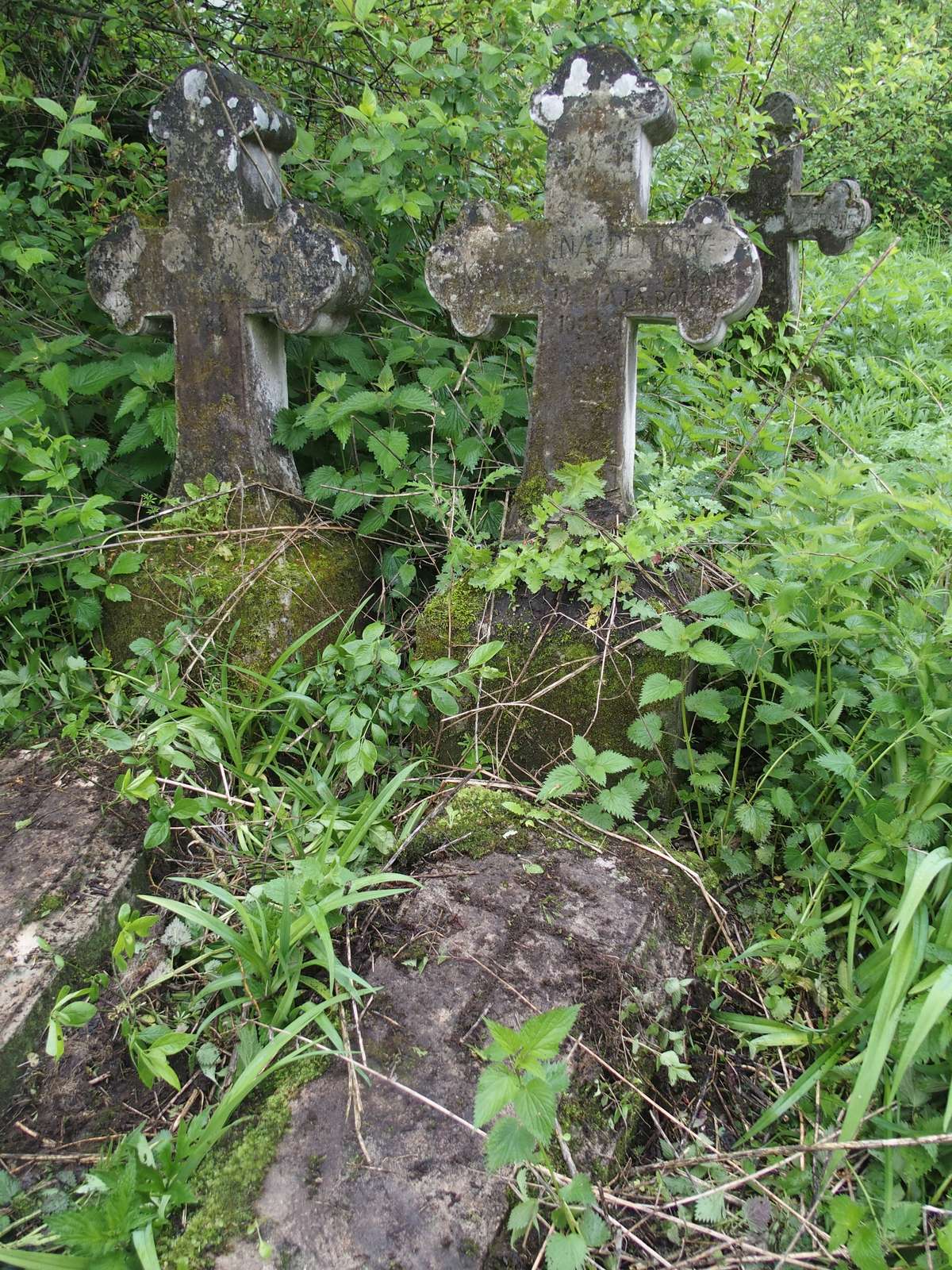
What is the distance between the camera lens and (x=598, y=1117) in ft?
5.02

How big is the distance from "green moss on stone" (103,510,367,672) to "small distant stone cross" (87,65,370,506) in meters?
0.24

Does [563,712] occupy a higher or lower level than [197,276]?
lower

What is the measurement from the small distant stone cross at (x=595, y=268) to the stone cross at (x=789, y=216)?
82.2 inches

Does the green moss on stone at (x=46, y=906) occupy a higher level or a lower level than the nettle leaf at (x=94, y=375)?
lower

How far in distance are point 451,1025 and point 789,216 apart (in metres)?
4.26

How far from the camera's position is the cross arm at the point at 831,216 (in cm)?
418

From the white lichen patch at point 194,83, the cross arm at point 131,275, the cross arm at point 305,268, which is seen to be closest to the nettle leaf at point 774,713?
the cross arm at point 305,268

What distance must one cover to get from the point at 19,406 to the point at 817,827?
271cm

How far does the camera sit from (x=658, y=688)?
80.5 inches

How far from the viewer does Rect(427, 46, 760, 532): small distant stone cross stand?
2391mm

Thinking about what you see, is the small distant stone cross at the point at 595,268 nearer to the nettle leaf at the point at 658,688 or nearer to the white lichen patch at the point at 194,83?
the nettle leaf at the point at 658,688

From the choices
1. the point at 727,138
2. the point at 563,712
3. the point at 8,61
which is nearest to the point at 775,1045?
the point at 563,712

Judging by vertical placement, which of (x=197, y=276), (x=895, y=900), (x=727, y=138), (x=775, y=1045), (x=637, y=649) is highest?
(x=727, y=138)

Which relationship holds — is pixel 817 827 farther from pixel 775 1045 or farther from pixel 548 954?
pixel 548 954
